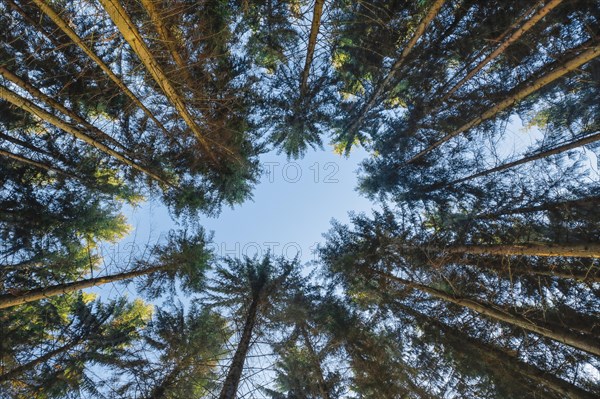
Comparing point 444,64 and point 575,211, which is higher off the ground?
point 444,64

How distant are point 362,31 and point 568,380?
322 inches

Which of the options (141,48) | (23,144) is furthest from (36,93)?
(23,144)

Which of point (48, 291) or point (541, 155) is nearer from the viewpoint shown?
point (48, 291)

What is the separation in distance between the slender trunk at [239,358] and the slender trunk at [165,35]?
5.54 meters

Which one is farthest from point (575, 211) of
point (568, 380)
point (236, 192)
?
point (236, 192)

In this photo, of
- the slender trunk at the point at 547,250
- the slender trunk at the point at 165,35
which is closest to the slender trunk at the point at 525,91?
the slender trunk at the point at 547,250

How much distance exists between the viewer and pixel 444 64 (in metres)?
6.24

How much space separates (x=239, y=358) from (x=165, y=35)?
21.0ft

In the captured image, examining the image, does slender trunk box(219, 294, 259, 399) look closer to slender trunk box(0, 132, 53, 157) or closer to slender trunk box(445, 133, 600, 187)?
slender trunk box(0, 132, 53, 157)

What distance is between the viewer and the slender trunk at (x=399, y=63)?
4438mm

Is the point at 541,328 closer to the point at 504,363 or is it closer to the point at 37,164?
the point at 504,363

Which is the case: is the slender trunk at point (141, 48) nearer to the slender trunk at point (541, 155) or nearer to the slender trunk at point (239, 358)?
the slender trunk at point (239, 358)

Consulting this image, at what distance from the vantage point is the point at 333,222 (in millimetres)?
8133

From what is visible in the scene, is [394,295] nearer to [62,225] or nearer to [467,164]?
[467,164]
